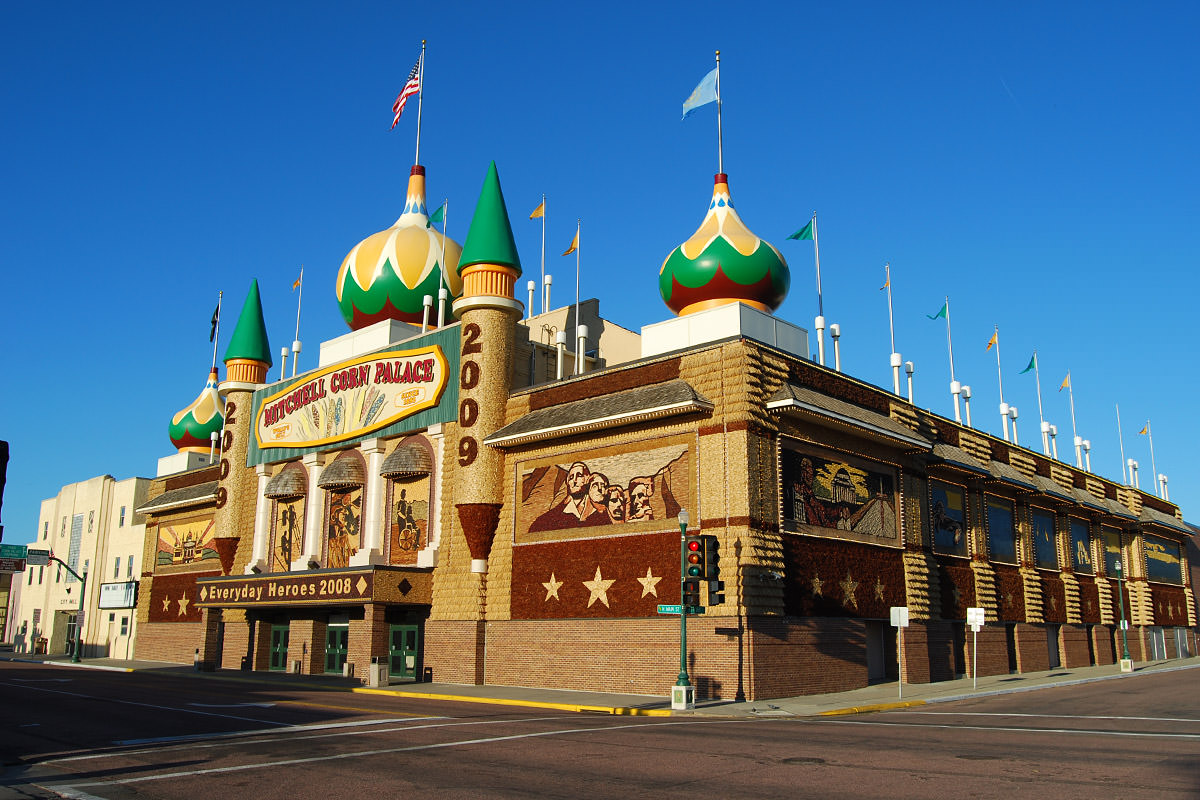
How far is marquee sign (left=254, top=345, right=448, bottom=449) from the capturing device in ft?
125

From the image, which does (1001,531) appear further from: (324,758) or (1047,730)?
(324,758)

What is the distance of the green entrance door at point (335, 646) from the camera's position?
4009 cm

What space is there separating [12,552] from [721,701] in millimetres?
52248

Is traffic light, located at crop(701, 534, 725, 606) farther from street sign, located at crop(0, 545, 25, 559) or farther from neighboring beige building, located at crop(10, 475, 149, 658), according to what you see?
street sign, located at crop(0, 545, 25, 559)

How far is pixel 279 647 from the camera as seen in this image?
43.8 meters

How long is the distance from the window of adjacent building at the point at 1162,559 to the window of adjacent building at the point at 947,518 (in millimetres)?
23086

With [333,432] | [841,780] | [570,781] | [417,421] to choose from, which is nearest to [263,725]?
[570,781]

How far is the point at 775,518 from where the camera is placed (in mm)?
28578

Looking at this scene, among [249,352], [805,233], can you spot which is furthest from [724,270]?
[249,352]

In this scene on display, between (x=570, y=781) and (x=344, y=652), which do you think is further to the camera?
(x=344, y=652)

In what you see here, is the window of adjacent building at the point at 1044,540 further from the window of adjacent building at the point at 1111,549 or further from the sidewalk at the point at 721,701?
the window of adjacent building at the point at 1111,549

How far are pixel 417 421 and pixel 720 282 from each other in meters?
13.0

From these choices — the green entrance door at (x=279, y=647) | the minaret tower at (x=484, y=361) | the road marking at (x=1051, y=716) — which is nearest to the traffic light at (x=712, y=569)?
the road marking at (x=1051, y=716)

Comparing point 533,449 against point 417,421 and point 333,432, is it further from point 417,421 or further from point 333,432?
point 333,432
